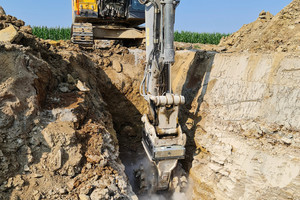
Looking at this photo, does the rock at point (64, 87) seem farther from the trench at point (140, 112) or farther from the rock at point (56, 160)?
the trench at point (140, 112)

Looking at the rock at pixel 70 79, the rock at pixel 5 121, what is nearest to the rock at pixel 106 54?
the rock at pixel 70 79

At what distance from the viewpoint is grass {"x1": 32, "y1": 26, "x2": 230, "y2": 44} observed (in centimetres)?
1816

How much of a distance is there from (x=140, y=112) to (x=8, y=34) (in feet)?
13.5

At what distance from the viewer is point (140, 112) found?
764cm

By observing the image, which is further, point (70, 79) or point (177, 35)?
point (177, 35)

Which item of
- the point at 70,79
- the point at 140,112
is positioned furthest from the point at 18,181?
the point at 140,112

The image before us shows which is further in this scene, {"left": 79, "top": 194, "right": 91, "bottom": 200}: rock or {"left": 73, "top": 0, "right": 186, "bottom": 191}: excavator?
{"left": 73, "top": 0, "right": 186, "bottom": 191}: excavator

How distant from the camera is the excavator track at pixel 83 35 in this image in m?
7.98

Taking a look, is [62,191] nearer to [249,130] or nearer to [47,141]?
[47,141]

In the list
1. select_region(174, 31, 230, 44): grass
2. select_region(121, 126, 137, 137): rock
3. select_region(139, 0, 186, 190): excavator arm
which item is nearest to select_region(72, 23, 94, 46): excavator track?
select_region(121, 126, 137, 137): rock

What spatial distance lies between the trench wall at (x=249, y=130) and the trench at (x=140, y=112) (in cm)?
30

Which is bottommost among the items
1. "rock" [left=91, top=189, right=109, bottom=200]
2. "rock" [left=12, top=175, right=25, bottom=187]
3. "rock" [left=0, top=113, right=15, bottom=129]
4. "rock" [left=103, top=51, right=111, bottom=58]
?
"rock" [left=91, top=189, right=109, bottom=200]

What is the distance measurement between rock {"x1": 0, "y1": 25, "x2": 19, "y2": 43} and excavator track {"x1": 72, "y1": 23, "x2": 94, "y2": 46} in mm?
3202

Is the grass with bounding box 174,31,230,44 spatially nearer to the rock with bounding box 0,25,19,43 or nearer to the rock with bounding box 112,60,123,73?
the rock with bounding box 112,60,123,73
